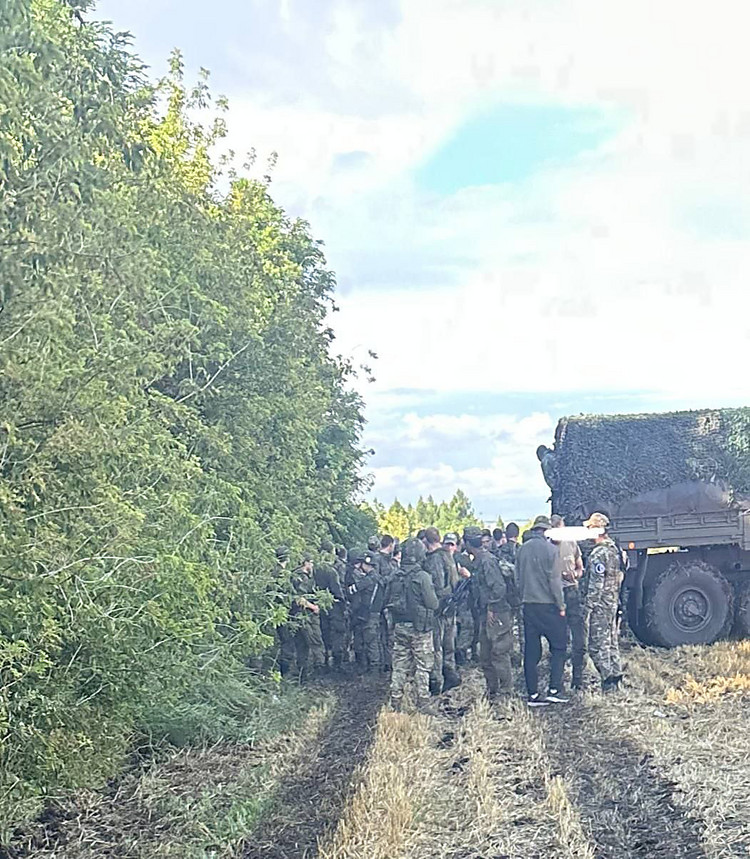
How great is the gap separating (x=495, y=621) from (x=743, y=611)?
5.36 meters

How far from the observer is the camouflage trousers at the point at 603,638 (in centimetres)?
1367

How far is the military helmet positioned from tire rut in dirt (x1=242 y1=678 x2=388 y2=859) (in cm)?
172

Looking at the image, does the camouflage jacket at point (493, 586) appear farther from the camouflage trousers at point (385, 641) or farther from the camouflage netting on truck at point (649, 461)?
the camouflage netting on truck at point (649, 461)

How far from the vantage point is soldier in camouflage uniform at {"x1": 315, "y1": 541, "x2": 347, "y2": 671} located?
17.9m

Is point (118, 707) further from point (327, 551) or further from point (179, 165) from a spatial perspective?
point (179, 165)

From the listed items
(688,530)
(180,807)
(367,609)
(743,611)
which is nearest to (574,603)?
(367,609)

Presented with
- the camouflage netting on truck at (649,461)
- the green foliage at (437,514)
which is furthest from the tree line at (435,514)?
the camouflage netting on truck at (649,461)

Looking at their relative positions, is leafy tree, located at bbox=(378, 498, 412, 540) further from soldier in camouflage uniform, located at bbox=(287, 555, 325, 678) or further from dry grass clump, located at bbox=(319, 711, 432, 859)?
dry grass clump, located at bbox=(319, 711, 432, 859)

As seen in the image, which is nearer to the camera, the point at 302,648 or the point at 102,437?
the point at 102,437

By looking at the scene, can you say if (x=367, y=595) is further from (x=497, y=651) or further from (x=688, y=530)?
(x=688, y=530)

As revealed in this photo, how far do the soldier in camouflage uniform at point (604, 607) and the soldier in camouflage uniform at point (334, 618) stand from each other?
16.0 feet

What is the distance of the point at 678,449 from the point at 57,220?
13059 millimetres

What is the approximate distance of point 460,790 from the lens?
9039 millimetres

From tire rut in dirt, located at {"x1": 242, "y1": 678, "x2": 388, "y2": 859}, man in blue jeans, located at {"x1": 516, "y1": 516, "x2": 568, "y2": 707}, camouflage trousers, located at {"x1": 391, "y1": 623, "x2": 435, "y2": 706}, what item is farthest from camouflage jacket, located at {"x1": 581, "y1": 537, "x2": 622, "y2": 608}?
tire rut in dirt, located at {"x1": 242, "y1": 678, "x2": 388, "y2": 859}
